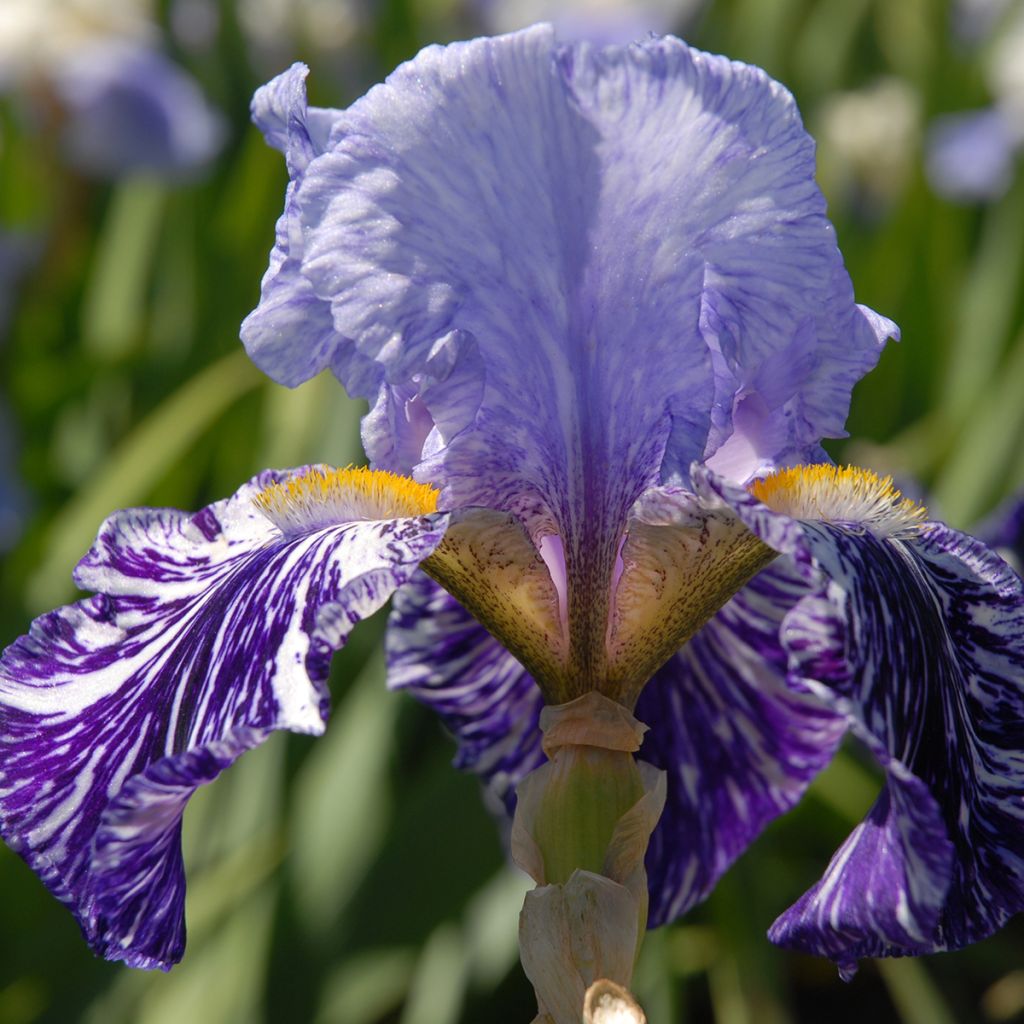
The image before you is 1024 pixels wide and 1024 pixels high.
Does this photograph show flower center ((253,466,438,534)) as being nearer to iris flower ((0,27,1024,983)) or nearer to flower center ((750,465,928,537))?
iris flower ((0,27,1024,983))

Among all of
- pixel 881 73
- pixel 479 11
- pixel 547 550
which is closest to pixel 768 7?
pixel 881 73

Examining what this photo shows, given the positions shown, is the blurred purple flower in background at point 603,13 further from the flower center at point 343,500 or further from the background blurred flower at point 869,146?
the flower center at point 343,500

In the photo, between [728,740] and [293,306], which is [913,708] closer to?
[728,740]

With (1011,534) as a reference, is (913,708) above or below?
above


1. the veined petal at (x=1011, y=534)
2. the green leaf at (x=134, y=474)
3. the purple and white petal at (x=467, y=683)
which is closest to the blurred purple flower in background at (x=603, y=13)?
A: the green leaf at (x=134, y=474)

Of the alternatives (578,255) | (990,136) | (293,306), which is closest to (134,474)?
(293,306)

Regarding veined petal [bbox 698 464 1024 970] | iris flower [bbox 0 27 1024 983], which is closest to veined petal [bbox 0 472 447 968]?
iris flower [bbox 0 27 1024 983]
